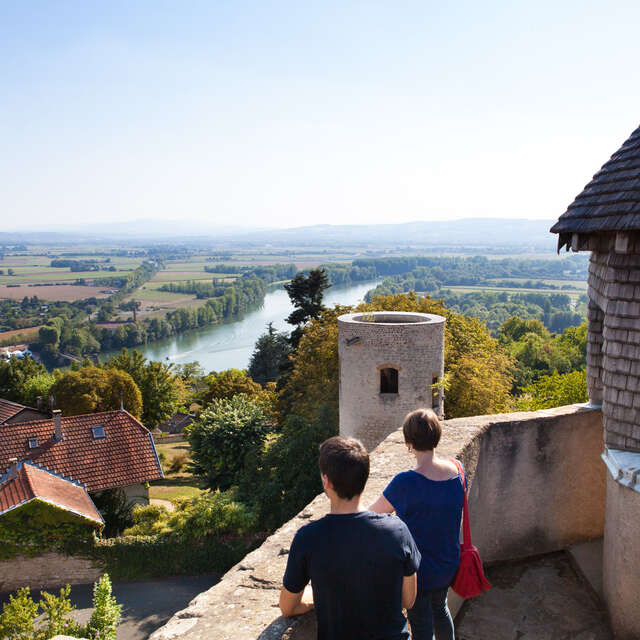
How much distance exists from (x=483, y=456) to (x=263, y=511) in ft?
43.8

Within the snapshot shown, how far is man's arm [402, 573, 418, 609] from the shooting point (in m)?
2.61

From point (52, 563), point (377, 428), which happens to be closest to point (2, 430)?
point (52, 563)

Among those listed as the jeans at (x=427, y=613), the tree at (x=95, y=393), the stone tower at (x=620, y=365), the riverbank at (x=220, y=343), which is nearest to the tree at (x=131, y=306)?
the riverbank at (x=220, y=343)

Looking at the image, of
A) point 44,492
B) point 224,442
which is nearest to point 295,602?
point 44,492

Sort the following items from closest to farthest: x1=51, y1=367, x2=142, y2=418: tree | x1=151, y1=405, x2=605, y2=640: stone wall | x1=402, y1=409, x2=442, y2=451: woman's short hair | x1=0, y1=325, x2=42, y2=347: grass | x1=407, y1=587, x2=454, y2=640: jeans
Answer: x1=402, y1=409, x2=442, y2=451: woman's short hair < x1=407, y1=587, x2=454, y2=640: jeans < x1=151, y1=405, x2=605, y2=640: stone wall < x1=51, y1=367, x2=142, y2=418: tree < x1=0, y1=325, x2=42, y2=347: grass

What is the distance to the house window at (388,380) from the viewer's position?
46.6 ft

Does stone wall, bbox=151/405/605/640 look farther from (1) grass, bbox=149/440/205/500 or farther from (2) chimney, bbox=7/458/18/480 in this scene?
(1) grass, bbox=149/440/205/500

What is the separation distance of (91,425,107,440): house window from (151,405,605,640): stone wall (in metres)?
17.2

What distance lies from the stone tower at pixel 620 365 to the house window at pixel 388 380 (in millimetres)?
8822

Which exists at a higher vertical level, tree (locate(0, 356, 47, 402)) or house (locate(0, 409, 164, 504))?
house (locate(0, 409, 164, 504))

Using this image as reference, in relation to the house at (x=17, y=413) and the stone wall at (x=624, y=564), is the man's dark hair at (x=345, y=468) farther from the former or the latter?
the house at (x=17, y=413)

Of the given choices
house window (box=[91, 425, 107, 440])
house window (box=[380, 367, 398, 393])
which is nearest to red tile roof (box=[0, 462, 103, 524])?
house window (box=[91, 425, 107, 440])

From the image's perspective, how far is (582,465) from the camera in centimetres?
590

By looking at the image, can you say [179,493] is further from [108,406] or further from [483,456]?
[483,456]
